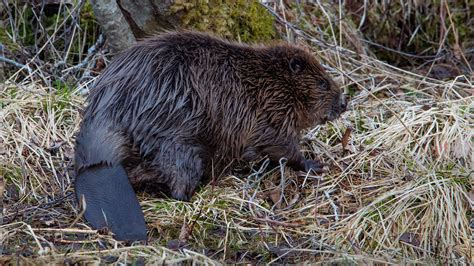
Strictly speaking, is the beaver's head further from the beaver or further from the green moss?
the green moss

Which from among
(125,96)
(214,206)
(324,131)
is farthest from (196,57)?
(324,131)

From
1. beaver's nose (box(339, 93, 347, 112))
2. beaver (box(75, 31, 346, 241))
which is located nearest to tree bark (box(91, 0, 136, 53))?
beaver (box(75, 31, 346, 241))

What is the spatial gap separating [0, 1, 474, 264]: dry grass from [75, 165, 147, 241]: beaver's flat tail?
2.7 inches

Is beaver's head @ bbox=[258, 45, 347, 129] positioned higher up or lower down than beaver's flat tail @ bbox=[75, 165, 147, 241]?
higher up

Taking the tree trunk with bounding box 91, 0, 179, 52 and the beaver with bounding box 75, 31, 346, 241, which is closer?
the beaver with bounding box 75, 31, 346, 241

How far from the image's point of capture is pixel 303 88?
14.1ft

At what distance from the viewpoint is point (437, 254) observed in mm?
3652

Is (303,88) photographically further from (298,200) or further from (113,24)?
(113,24)

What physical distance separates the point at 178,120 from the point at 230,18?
1247 millimetres

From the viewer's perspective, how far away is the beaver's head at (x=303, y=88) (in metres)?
4.23

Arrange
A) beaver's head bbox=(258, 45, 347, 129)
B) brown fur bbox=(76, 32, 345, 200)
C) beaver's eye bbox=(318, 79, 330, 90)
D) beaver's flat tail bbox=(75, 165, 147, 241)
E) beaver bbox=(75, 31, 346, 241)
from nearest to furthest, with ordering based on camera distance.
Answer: beaver's flat tail bbox=(75, 165, 147, 241) < beaver bbox=(75, 31, 346, 241) < brown fur bbox=(76, 32, 345, 200) < beaver's head bbox=(258, 45, 347, 129) < beaver's eye bbox=(318, 79, 330, 90)

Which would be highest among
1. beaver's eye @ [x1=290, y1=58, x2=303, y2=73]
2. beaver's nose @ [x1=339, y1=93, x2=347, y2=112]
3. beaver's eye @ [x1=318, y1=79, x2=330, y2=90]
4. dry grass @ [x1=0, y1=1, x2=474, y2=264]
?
beaver's eye @ [x1=290, y1=58, x2=303, y2=73]

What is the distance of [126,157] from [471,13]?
3.24 meters

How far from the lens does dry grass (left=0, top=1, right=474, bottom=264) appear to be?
357 cm
